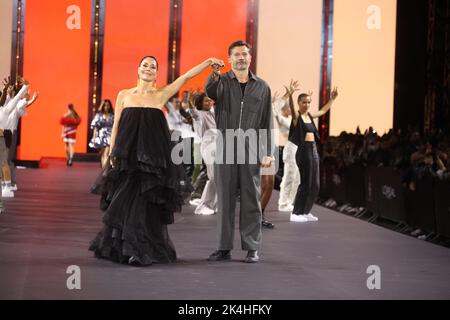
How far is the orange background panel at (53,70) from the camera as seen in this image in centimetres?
2416

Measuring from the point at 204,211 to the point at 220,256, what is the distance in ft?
14.3

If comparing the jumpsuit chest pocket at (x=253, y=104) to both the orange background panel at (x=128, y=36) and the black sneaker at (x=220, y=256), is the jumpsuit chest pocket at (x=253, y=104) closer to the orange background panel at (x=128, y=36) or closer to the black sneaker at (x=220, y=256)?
the black sneaker at (x=220, y=256)

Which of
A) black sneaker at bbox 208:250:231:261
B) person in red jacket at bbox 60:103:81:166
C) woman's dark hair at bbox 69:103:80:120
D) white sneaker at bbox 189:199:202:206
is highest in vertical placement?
woman's dark hair at bbox 69:103:80:120

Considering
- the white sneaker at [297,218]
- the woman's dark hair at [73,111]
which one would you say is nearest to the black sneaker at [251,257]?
the white sneaker at [297,218]

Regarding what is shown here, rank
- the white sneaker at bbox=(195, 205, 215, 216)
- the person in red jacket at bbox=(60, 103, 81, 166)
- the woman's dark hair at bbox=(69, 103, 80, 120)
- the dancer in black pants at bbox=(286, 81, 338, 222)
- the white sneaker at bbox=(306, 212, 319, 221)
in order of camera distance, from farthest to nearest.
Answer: the woman's dark hair at bbox=(69, 103, 80, 120)
the person in red jacket at bbox=(60, 103, 81, 166)
the white sneaker at bbox=(195, 205, 215, 216)
the white sneaker at bbox=(306, 212, 319, 221)
the dancer in black pants at bbox=(286, 81, 338, 222)

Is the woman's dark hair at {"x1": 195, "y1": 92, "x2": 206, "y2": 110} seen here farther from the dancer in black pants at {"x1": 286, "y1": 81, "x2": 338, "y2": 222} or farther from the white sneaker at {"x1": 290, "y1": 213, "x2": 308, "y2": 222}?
the white sneaker at {"x1": 290, "y1": 213, "x2": 308, "y2": 222}

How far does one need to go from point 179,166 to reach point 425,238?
3.79 metres

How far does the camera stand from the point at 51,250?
7691 millimetres

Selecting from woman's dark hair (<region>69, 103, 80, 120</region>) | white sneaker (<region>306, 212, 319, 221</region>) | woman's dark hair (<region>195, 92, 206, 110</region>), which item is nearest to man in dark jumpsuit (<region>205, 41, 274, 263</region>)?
white sneaker (<region>306, 212, 319, 221</region>)

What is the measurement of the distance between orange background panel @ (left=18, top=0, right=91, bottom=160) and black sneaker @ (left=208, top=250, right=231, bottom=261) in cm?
1736

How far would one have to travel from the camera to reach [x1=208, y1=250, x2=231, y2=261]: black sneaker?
7.30 meters

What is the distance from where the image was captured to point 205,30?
2417 centimetres
